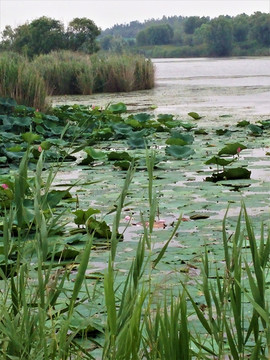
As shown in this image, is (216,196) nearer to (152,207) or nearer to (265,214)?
(265,214)

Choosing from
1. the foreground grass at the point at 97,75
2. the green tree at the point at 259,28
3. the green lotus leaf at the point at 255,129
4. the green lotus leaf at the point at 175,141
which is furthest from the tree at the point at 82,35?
the green tree at the point at 259,28

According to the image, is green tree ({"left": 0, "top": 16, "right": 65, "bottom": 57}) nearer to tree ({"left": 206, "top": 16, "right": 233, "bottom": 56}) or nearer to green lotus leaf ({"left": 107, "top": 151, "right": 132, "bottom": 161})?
green lotus leaf ({"left": 107, "top": 151, "right": 132, "bottom": 161})

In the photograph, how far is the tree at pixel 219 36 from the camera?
54.1 metres

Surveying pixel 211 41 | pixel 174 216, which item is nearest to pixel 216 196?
pixel 174 216

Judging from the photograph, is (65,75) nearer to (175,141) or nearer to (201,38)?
(175,141)

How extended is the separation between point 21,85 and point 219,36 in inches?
1951

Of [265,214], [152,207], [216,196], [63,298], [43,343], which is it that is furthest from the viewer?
[216,196]

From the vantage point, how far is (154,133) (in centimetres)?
646

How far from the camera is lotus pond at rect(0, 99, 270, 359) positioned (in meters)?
1.28

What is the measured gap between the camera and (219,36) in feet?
182

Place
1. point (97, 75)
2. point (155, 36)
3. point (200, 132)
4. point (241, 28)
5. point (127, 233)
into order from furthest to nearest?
1. point (155, 36)
2. point (241, 28)
3. point (97, 75)
4. point (200, 132)
5. point (127, 233)

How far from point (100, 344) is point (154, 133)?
490cm

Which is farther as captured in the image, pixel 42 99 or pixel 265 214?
pixel 42 99

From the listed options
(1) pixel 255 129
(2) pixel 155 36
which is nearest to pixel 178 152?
(1) pixel 255 129
